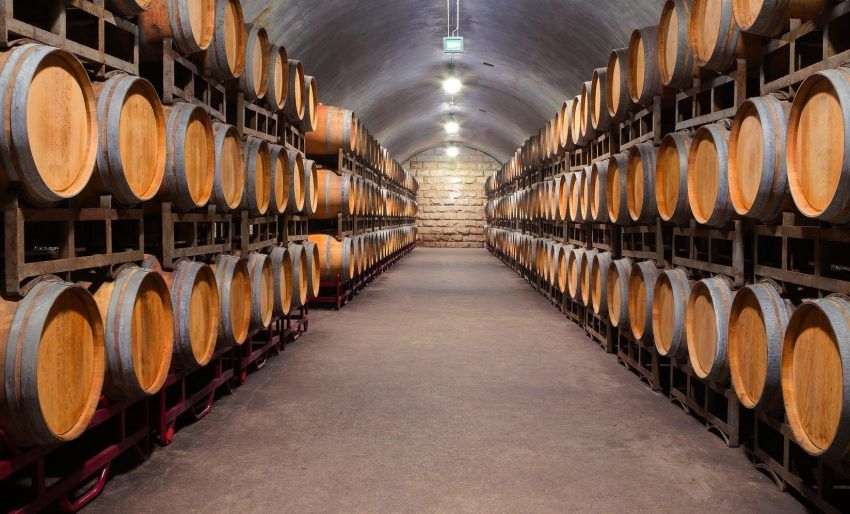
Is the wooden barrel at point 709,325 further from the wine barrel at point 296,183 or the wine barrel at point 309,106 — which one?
the wine barrel at point 309,106

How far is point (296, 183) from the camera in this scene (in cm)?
688

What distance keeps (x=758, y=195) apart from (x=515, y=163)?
1249cm

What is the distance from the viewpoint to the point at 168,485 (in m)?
3.37

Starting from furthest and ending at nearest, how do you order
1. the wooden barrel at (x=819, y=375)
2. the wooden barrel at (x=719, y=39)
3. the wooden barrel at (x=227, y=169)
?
the wooden barrel at (x=227, y=169)
the wooden barrel at (x=719, y=39)
the wooden barrel at (x=819, y=375)

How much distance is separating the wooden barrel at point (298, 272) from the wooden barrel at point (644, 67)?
357 centimetres

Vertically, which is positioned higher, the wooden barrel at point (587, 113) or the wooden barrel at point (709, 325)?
the wooden barrel at point (587, 113)

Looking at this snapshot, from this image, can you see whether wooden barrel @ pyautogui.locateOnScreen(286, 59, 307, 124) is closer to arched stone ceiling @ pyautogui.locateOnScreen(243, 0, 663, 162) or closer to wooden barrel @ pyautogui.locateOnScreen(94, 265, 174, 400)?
Result: arched stone ceiling @ pyautogui.locateOnScreen(243, 0, 663, 162)

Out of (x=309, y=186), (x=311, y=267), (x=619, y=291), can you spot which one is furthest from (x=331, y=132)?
(x=619, y=291)

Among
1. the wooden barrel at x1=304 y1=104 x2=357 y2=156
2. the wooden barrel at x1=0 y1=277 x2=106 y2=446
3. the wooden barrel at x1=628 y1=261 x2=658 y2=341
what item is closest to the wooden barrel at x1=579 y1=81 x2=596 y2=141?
the wooden barrel at x1=628 y1=261 x2=658 y2=341

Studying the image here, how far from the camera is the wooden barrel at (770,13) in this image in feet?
10.4

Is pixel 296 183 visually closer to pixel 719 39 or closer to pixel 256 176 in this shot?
pixel 256 176

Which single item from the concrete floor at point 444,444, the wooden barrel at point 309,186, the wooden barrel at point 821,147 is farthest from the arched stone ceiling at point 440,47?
the wooden barrel at point 821,147

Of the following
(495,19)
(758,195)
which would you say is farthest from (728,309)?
(495,19)

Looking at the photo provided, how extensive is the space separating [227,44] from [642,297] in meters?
3.72
